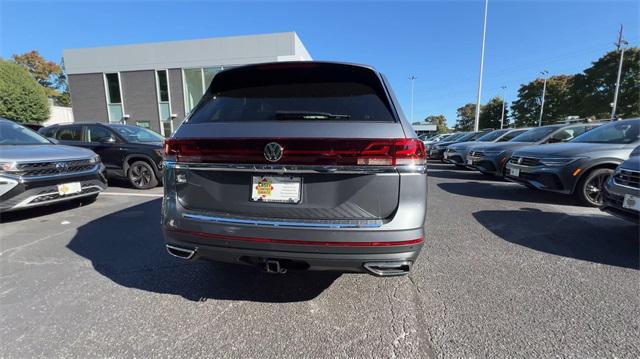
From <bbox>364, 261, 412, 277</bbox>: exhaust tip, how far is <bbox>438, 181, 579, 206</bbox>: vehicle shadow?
202 inches

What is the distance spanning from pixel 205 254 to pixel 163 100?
83.3 ft

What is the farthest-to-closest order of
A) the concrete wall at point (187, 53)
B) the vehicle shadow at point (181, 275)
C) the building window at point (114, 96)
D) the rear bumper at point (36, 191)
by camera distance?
the building window at point (114, 96), the concrete wall at point (187, 53), the rear bumper at point (36, 191), the vehicle shadow at point (181, 275)

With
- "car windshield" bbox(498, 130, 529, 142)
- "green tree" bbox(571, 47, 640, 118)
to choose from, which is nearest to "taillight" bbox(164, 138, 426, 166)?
"car windshield" bbox(498, 130, 529, 142)

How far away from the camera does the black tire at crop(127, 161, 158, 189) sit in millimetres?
7051

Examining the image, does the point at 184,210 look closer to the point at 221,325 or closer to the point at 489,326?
the point at 221,325

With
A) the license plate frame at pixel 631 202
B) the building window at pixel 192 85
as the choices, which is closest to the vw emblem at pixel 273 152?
the license plate frame at pixel 631 202

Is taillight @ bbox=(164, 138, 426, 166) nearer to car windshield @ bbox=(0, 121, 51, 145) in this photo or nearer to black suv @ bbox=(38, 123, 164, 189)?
car windshield @ bbox=(0, 121, 51, 145)

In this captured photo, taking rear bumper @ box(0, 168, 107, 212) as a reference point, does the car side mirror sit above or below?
above

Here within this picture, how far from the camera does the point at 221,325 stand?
2119 mm

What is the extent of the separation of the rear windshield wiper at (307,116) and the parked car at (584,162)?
514 cm

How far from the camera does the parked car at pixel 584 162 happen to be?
5078 millimetres

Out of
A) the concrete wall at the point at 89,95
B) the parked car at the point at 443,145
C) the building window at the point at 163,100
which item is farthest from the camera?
the concrete wall at the point at 89,95

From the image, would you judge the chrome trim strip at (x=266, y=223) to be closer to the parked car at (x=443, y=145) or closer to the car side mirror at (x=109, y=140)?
the car side mirror at (x=109, y=140)

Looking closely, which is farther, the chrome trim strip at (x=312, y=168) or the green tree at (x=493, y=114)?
the green tree at (x=493, y=114)
